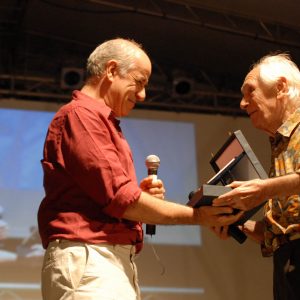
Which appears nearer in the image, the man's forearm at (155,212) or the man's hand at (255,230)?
the man's forearm at (155,212)

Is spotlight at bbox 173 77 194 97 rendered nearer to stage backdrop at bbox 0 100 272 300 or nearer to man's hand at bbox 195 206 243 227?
stage backdrop at bbox 0 100 272 300

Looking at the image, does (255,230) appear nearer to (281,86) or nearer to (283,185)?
(283,185)

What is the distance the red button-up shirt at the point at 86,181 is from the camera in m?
1.66

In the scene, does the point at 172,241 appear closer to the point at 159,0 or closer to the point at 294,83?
the point at 159,0

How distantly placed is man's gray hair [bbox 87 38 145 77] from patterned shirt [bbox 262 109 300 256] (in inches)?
25.0

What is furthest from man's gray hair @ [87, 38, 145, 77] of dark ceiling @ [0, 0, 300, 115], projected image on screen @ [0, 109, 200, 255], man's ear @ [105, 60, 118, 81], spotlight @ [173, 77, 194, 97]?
spotlight @ [173, 77, 194, 97]

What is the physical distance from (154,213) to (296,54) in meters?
4.39

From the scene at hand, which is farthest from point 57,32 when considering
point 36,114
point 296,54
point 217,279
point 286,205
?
point 286,205

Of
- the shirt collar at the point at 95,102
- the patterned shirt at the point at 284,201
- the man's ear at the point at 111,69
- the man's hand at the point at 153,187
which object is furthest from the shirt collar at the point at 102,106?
the patterned shirt at the point at 284,201

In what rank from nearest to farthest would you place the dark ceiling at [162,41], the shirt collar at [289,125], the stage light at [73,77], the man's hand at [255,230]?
1. the shirt collar at [289,125]
2. the man's hand at [255,230]
3. the dark ceiling at [162,41]
4. the stage light at [73,77]

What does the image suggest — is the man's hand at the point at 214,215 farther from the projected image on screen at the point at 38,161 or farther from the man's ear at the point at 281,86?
the projected image on screen at the point at 38,161

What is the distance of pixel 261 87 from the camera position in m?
2.39

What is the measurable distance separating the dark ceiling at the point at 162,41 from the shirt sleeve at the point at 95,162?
323 cm

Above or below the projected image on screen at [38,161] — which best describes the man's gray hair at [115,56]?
below
